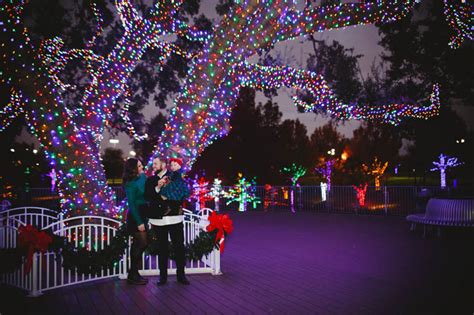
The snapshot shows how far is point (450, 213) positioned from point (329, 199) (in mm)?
8180

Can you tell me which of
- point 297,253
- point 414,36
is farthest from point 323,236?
point 414,36

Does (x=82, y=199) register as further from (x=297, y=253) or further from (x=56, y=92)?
(x=297, y=253)

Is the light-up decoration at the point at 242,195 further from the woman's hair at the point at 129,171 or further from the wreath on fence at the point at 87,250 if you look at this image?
the woman's hair at the point at 129,171

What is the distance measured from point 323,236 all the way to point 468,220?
11.1ft

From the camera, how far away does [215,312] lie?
4633 mm

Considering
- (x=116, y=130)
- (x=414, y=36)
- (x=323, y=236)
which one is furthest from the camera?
(x=414, y=36)

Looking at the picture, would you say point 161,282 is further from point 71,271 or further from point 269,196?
point 269,196

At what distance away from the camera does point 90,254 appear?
231 inches

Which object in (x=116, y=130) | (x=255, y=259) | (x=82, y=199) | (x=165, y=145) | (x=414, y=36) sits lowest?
(x=255, y=259)

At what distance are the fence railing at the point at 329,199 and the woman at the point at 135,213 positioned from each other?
9.73 m

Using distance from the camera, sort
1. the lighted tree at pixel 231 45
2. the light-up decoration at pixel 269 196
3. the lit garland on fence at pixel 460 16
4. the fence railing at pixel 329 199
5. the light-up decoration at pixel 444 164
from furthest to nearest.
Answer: the light-up decoration at pixel 444 164 < the light-up decoration at pixel 269 196 < the fence railing at pixel 329 199 < the lit garland on fence at pixel 460 16 < the lighted tree at pixel 231 45

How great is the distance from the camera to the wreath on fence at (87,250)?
17.7 ft

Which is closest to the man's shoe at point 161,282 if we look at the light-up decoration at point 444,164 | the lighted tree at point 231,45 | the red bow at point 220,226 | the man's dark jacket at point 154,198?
the man's dark jacket at point 154,198

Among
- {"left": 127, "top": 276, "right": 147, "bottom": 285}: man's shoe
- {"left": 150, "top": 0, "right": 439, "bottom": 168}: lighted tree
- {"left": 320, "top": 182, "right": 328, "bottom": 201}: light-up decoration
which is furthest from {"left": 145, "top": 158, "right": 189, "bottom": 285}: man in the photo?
{"left": 320, "top": 182, "right": 328, "bottom": 201}: light-up decoration
